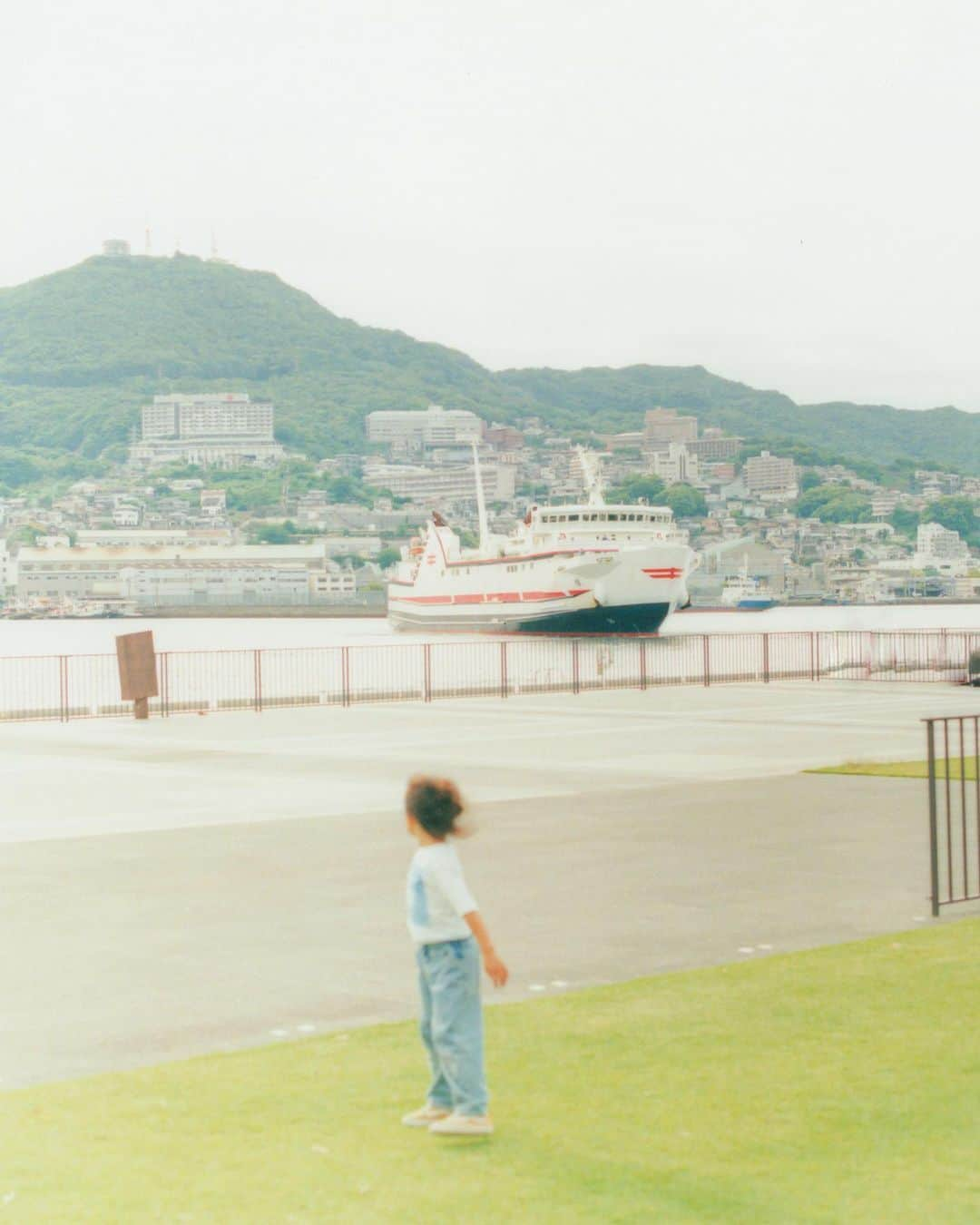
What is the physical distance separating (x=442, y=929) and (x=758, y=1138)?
124 cm

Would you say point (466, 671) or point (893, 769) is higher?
point (893, 769)

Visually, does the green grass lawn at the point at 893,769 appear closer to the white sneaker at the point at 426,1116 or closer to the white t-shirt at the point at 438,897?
the white sneaker at the point at 426,1116

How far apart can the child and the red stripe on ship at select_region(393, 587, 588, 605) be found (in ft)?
320

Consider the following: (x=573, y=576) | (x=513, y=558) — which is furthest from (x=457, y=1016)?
(x=513, y=558)

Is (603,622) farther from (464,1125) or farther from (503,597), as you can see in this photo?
(464,1125)

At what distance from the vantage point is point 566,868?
1228 cm

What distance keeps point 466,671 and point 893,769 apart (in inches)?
2490

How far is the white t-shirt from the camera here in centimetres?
556

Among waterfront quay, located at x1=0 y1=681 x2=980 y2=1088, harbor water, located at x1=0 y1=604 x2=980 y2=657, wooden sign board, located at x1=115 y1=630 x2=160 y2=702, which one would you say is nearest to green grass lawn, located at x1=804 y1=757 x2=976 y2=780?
waterfront quay, located at x1=0 y1=681 x2=980 y2=1088

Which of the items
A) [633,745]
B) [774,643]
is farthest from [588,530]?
[633,745]

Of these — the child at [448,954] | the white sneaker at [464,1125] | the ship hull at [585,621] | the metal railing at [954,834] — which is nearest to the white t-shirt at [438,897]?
the child at [448,954]

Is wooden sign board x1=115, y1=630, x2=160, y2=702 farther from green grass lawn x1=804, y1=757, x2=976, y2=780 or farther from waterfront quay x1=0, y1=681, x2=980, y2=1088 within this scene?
green grass lawn x1=804, y1=757, x2=976, y2=780

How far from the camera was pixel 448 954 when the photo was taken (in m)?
5.64

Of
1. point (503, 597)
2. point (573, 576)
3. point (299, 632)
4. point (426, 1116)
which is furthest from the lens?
point (299, 632)
